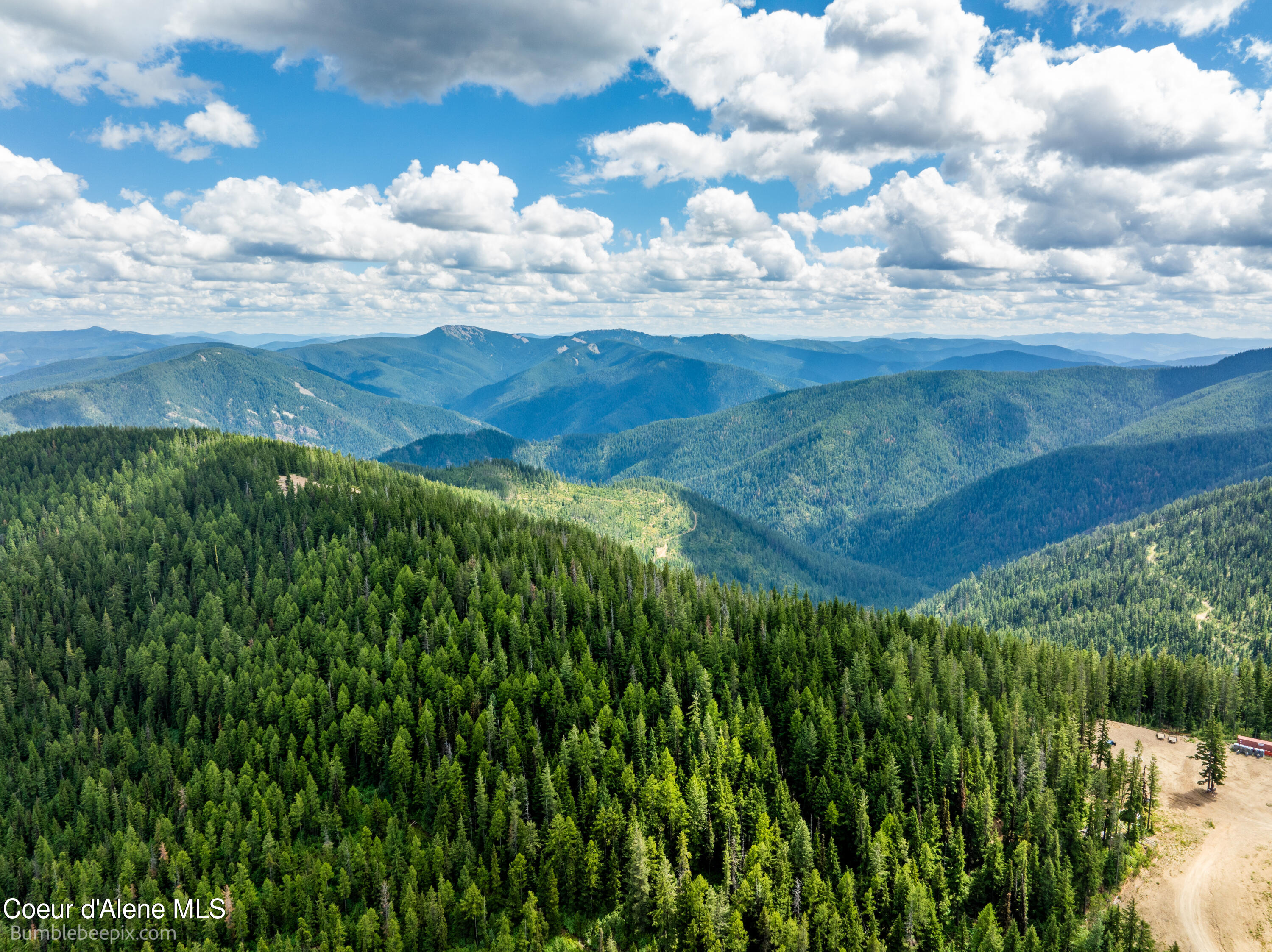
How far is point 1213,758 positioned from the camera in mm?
98812

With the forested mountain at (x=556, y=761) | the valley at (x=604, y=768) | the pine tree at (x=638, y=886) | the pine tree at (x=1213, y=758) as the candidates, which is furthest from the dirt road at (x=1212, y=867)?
the pine tree at (x=638, y=886)

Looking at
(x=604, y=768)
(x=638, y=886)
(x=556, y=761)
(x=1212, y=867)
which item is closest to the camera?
(x=638, y=886)

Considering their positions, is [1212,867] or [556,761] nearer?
[1212,867]

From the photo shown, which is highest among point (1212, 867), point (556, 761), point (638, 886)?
point (556, 761)

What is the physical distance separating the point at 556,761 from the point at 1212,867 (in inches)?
3418

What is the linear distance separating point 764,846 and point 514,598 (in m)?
74.9

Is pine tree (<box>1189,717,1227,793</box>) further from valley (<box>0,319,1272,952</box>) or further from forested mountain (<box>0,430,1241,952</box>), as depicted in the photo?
forested mountain (<box>0,430,1241,952</box>)

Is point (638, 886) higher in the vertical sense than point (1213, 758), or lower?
lower

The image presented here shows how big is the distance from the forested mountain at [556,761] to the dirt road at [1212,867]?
382 centimetres

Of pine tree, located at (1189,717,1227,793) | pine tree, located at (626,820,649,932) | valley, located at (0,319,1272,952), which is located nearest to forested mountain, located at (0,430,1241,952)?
pine tree, located at (626,820,649,932)

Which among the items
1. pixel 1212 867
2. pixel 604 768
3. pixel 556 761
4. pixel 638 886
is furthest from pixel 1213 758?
pixel 556 761

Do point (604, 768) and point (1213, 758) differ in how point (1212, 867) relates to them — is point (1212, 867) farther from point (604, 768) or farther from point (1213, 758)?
point (604, 768)

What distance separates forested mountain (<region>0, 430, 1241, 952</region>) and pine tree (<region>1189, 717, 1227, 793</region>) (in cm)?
1045

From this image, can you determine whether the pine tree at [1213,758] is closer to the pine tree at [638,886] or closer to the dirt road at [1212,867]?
the dirt road at [1212,867]
